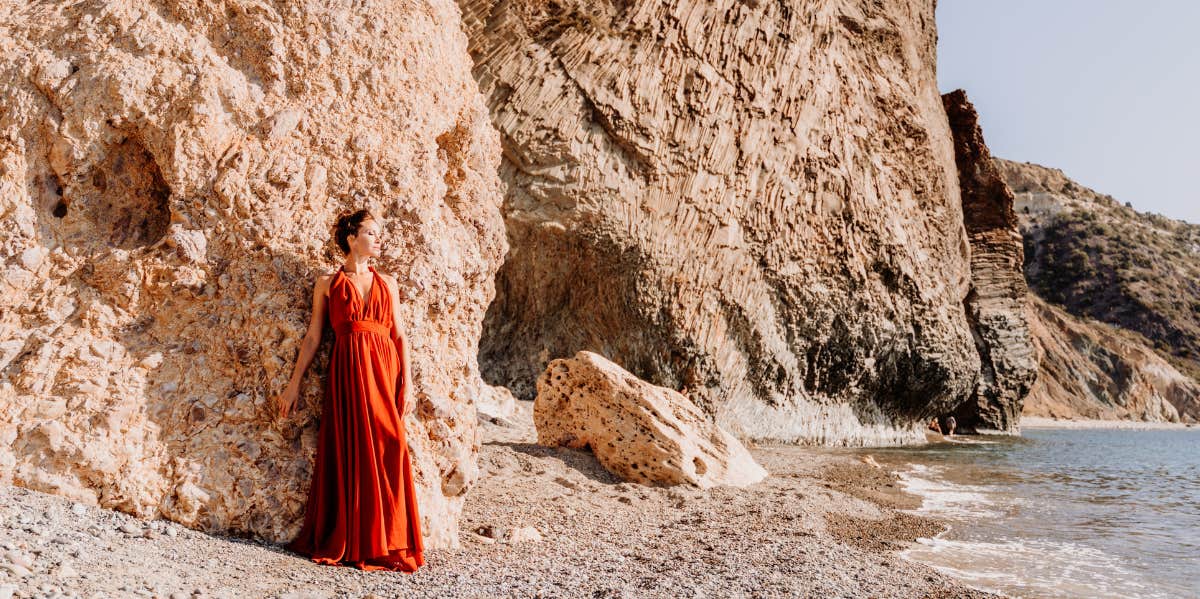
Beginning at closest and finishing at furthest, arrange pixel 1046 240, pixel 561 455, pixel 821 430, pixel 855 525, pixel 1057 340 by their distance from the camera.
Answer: pixel 855 525 < pixel 561 455 < pixel 821 430 < pixel 1057 340 < pixel 1046 240

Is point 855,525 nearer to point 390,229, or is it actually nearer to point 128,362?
point 390,229

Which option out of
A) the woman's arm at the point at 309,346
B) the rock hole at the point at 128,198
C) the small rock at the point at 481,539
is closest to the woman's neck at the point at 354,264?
the woman's arm at the point at 309,346

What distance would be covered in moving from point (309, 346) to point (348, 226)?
0.63m

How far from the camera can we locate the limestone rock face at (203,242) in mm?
3658

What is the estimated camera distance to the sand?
3.04 m

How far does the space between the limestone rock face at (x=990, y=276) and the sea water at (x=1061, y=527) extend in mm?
12324

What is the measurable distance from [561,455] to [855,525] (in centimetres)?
261

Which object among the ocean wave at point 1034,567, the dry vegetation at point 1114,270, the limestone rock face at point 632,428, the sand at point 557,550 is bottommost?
the ocean wave at point 1034,567

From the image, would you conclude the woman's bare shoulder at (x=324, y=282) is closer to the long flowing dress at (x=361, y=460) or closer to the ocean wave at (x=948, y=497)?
the long flowing dress at (x=361, y=460)

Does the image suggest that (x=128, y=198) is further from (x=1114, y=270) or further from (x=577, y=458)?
(x=1114, y=270)

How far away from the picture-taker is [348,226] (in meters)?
4.02

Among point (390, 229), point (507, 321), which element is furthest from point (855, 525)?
point (507, 321)

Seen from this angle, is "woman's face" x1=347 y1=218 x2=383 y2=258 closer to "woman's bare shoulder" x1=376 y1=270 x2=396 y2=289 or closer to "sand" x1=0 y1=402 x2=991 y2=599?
"woman's bare shoulder" x1=376 y1=270 x2=396 y2=289

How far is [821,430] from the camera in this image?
17438 millimetres
